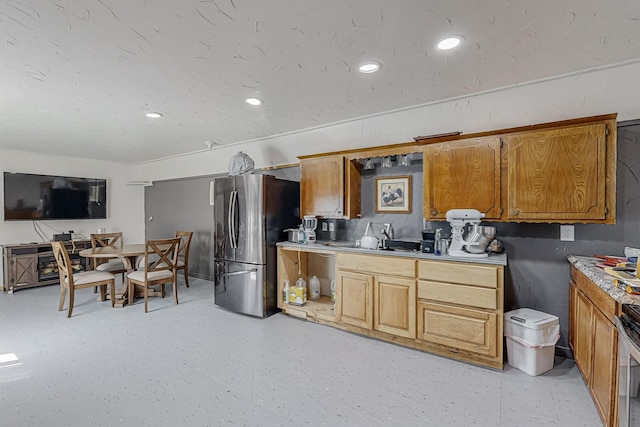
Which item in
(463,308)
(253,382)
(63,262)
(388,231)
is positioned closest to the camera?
(253,382)

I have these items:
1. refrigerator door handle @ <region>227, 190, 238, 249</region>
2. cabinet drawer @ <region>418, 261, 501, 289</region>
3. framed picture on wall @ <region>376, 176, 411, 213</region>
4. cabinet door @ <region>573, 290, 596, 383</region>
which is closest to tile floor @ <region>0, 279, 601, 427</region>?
cabinet door @ <region>573, 290, 596, 383</region>

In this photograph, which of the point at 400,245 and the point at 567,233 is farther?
the point at 400,245

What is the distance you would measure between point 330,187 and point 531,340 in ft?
7.61

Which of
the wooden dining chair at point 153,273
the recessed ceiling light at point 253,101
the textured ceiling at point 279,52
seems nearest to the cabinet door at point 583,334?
the textured ceiling at point 279,52

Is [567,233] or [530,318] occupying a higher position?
[567,233]

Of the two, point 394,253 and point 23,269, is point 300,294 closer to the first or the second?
point 394,253

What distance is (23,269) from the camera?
4.91 m

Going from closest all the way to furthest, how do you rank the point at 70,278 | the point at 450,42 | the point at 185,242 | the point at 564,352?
the point at 450,42 < the point at 564,352 < the point at 70,278 < the point at 185,242

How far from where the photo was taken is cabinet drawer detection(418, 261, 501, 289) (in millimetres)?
2424

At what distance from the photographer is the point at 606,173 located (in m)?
2.18

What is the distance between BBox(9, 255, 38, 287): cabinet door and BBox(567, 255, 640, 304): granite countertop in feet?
23.4

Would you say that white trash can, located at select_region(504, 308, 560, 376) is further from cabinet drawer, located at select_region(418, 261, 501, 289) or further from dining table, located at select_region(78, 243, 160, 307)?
dining table, located at select_region(78, 243, 160, 307)

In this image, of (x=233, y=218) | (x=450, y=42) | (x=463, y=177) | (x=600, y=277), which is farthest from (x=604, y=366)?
(x=233, y=218)

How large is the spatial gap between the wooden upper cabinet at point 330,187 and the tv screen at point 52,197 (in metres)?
4.80
